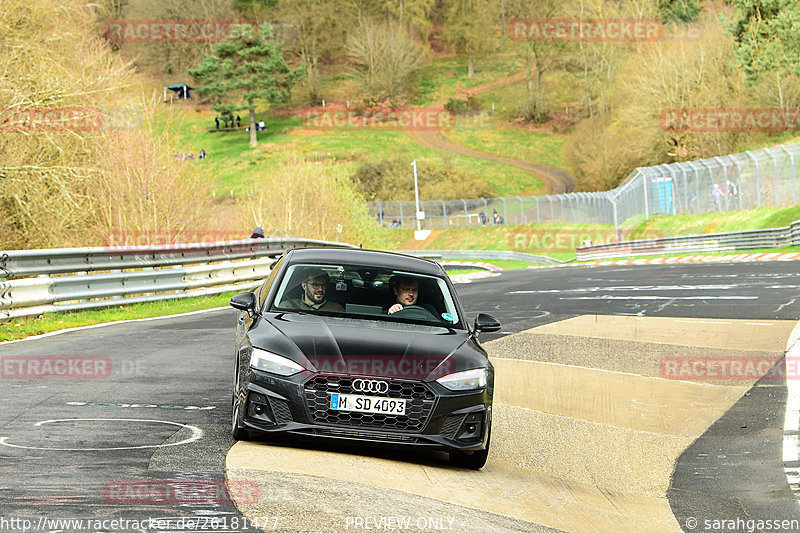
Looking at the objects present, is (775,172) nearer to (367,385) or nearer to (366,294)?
(366,294)

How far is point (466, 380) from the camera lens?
23.6ft

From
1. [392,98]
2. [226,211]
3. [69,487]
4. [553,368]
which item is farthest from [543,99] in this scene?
[69,487]

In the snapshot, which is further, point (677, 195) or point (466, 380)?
point (677, 195)

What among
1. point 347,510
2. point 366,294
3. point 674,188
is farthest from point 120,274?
point 674,188

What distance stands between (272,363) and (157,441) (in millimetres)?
1055

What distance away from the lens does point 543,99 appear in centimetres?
12275

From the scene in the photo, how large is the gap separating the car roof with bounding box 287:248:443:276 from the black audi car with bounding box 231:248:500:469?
65 cm

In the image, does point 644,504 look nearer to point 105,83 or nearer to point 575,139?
point 105,83

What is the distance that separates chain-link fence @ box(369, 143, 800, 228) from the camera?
44.4 m

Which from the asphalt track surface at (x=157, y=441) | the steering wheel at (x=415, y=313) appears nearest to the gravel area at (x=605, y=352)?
the asphalt track surface at (x=157, y=441)

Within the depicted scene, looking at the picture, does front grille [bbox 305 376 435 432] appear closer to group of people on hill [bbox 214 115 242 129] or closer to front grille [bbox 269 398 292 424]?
front grille [bbox 269 398 292 424]

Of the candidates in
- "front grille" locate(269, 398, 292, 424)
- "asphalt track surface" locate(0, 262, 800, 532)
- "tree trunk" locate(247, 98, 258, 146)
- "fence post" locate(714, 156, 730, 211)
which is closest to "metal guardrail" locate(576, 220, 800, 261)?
"fence post" locate(714, 156, 730, 211)

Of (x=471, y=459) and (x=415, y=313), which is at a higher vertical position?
(x=415, y=313)

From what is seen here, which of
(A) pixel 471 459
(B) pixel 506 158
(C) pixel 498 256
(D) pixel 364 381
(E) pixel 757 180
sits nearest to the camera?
(D) pixel 364 381
